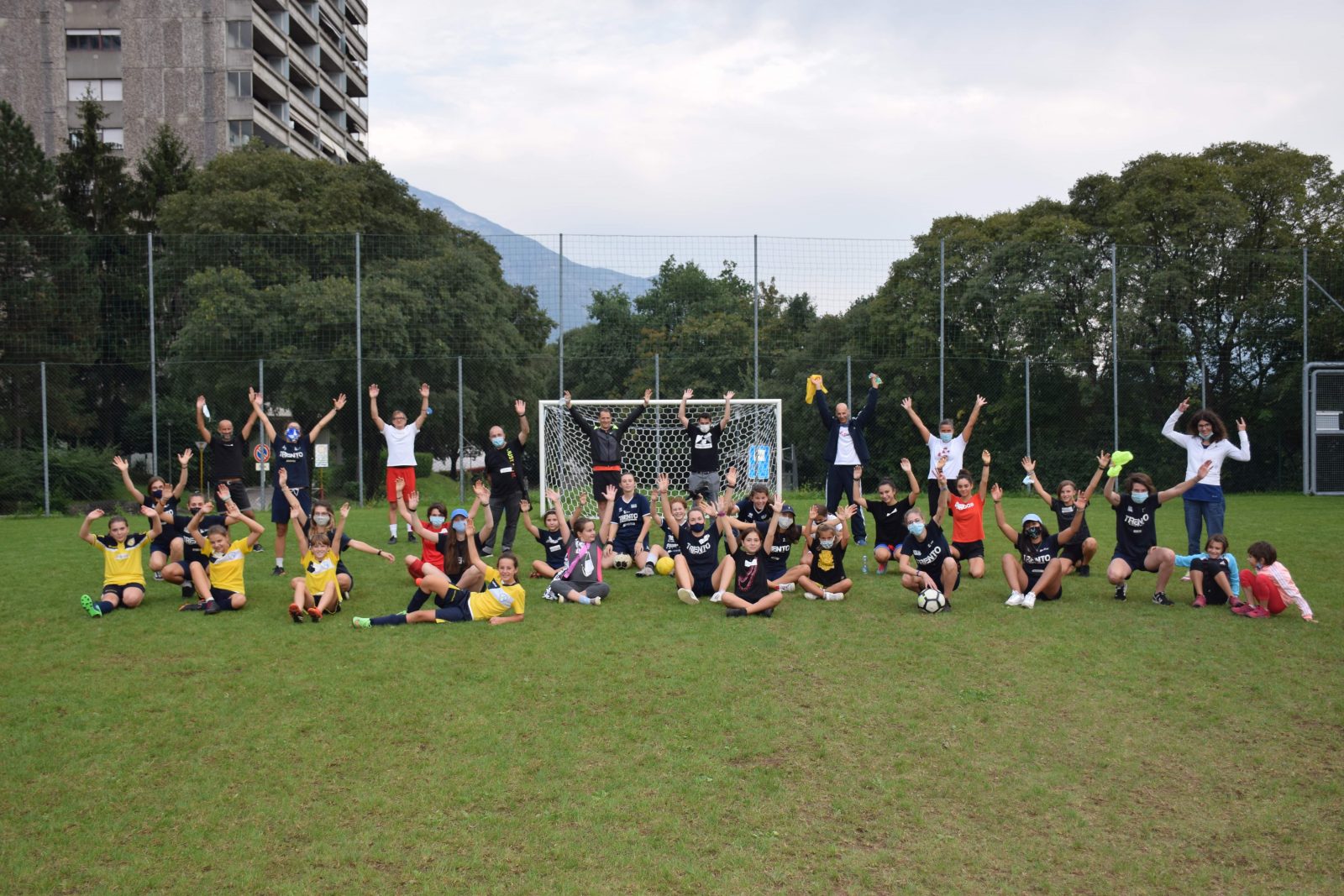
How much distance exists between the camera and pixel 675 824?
479cm

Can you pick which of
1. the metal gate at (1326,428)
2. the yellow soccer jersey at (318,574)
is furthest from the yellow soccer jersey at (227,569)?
the metal gate at (1326,428)

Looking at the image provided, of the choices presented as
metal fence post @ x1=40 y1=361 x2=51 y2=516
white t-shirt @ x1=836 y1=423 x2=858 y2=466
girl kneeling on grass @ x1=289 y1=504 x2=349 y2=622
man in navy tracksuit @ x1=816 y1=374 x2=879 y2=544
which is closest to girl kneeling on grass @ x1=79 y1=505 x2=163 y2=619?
girl kneeling on grass @ x1=289 y1=504 x2=349 y2=622

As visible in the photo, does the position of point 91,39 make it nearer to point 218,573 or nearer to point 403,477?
point 403,477

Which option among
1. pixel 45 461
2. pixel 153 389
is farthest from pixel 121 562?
pixel 45 461

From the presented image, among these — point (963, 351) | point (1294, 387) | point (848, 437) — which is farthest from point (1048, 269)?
point (848, 437)

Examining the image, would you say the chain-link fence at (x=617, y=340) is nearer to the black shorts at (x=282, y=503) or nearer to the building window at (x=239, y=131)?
the black shorts at (x=282, y=503)

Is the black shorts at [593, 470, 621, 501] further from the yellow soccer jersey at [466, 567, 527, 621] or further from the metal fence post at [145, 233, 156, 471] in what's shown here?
the metal fence post at [145, 233, 156, 471]

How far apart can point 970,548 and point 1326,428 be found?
16068mm

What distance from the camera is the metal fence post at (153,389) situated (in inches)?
824

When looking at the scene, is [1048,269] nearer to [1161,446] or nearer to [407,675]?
[1161,446]

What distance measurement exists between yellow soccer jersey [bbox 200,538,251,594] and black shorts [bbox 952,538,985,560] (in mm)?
7605

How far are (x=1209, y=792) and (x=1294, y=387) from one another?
854 inches

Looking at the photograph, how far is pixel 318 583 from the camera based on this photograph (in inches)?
375

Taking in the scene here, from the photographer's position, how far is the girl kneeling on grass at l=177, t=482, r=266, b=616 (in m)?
9.63
